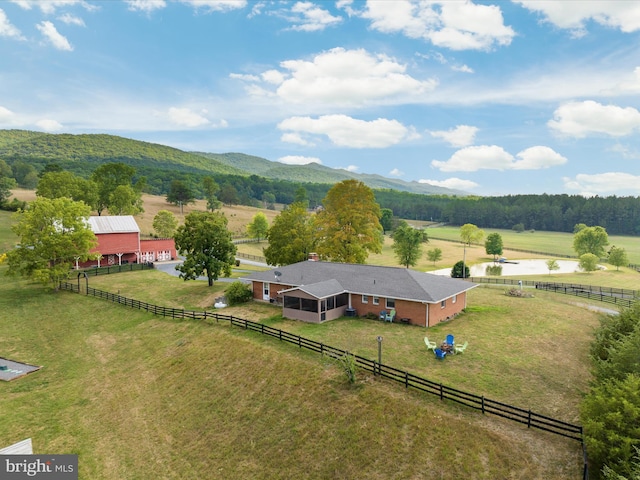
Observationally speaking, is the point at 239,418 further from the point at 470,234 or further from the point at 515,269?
the point at 470,234

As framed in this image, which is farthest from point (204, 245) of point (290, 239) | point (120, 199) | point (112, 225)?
Answer: point (120, 199)

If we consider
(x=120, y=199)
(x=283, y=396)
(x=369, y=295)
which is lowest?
(x=283, y=396)

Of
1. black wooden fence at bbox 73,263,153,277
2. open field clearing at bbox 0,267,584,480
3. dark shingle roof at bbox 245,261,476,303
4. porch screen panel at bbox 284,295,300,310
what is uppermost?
dark shingle roof at bbox 245,261,476,303

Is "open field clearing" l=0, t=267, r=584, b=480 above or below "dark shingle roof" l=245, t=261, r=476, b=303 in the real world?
below

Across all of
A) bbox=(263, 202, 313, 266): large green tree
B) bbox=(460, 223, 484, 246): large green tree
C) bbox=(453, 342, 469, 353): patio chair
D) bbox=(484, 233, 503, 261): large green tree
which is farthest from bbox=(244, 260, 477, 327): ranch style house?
bbox=(460, 223, 484, 246): large green tree

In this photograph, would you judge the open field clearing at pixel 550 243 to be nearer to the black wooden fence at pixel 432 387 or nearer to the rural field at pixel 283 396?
the rural field at pixel 283 396

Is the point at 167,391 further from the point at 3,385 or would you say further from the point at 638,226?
the point at 638,226

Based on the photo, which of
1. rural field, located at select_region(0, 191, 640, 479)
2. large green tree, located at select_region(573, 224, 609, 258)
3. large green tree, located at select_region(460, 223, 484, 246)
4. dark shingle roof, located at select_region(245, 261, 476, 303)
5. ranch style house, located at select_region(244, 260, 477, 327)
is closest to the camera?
rural field, located at select_region(0, 191, 640, 479)

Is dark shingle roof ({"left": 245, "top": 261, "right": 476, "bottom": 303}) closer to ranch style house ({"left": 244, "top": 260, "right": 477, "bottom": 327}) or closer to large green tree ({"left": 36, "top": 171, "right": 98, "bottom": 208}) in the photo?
ranch style house ({"left": 244, "top": 260, "right": 477, "bottom": 327})
